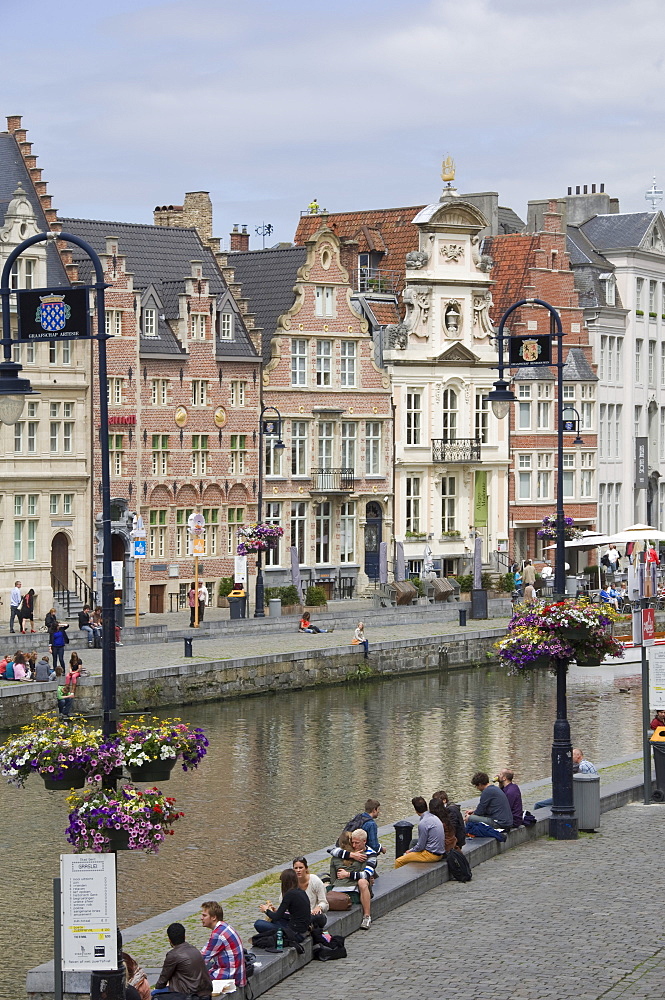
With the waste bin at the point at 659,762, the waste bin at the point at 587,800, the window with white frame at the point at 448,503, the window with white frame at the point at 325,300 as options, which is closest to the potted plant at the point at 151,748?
the waste bin at the point at 587,800

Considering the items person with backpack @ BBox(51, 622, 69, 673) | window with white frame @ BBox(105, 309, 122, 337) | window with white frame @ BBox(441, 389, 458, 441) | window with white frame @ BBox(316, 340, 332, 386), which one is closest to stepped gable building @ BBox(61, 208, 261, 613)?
window with white frame @ BBox(105, 309, 122, 337)

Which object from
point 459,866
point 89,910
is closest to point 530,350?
point 459,866

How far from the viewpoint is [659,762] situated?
93.3ft

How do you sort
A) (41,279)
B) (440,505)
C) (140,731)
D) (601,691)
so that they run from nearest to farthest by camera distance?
(140,731) → (601,691) → (41,279) → (440,505)

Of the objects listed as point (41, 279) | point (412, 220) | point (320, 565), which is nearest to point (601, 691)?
point (320, 565)

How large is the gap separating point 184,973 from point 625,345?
6209cm

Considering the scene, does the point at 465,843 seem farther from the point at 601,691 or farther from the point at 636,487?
the point at 636,487

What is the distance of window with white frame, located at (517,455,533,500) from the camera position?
229 ft

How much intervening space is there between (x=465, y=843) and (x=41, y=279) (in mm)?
32499

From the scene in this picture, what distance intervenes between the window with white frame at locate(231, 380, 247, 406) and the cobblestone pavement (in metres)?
36.2

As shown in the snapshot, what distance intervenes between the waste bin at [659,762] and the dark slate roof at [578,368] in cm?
4437

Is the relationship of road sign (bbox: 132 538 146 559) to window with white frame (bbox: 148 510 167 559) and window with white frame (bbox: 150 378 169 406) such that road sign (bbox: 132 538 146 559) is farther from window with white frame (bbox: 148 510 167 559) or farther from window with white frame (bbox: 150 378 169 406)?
window with white frame (bbox: 150 378 169 406)

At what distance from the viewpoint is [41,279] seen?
53.3 m

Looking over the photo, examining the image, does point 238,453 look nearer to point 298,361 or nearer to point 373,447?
point 298,361
